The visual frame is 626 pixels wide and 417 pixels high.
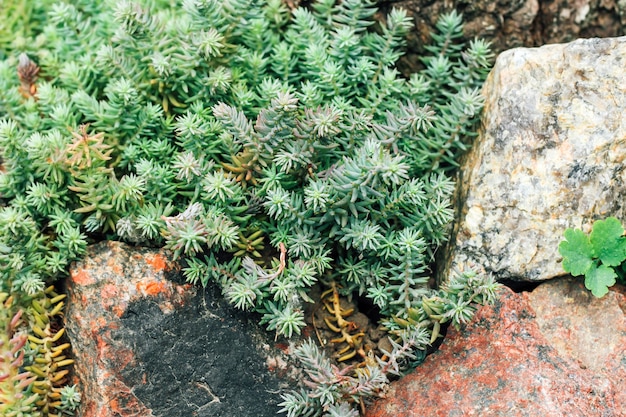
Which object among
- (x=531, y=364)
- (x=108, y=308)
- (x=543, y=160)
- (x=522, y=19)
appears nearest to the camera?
(x=531, y=364)

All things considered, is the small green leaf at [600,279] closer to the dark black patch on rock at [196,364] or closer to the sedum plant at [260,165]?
the sedum plant at [260,165]

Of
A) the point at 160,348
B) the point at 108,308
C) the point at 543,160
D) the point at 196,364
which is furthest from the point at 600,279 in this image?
the point at 108,308

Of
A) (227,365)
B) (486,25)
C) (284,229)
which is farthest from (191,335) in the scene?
(486,25)

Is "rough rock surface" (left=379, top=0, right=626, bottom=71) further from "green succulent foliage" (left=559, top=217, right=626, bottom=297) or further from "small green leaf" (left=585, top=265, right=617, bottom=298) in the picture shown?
"small green leaf" (left=585, top=265, right=617, bottom=298)

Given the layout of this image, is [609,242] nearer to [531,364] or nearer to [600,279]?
[600,279]

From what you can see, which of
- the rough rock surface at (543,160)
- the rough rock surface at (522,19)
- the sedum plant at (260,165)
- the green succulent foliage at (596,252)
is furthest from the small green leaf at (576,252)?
the rough rock surface at (522,19)

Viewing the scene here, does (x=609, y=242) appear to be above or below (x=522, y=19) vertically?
below

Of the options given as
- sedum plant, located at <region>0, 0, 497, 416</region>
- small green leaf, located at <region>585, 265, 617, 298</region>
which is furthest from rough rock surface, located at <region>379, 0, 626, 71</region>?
small green leaf, located at <region>585, 265, 617, 298</region>
